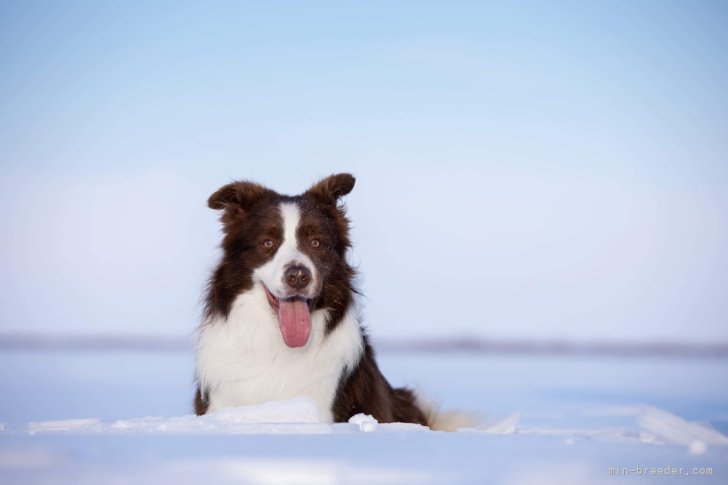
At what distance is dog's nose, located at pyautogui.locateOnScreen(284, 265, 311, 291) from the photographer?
648cm

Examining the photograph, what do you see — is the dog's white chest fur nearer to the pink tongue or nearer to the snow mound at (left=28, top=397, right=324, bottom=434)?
the pink tongue

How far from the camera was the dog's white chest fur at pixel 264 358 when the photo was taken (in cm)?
690

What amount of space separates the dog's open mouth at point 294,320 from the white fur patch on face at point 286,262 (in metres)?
0.14

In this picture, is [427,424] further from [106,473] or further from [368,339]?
[106,473]

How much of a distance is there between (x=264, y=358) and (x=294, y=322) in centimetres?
46

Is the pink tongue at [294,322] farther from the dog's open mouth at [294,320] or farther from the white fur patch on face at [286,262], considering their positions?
the white fur patch on face at [286,262]

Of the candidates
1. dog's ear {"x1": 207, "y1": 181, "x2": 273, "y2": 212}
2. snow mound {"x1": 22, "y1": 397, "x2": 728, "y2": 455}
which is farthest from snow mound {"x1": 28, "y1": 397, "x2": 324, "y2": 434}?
dog's ear {"x1": 207, "y1": 181, "x2": 273, "y2": 212}

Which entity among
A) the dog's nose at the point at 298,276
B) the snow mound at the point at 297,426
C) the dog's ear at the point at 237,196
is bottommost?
the snow mound at the point at 297,426

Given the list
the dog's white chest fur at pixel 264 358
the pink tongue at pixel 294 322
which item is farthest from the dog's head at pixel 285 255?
the dog's white chest fur at pixel 264 358

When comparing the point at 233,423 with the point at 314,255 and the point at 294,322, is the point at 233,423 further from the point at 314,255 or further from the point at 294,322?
the point at 314,255

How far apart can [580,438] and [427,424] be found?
3599mm

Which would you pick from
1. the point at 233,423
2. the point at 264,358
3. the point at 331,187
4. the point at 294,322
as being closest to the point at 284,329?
the point at 294,322

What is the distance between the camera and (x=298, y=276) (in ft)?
21.3

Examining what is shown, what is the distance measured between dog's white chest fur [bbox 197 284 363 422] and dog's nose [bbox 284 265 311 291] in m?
0.54
